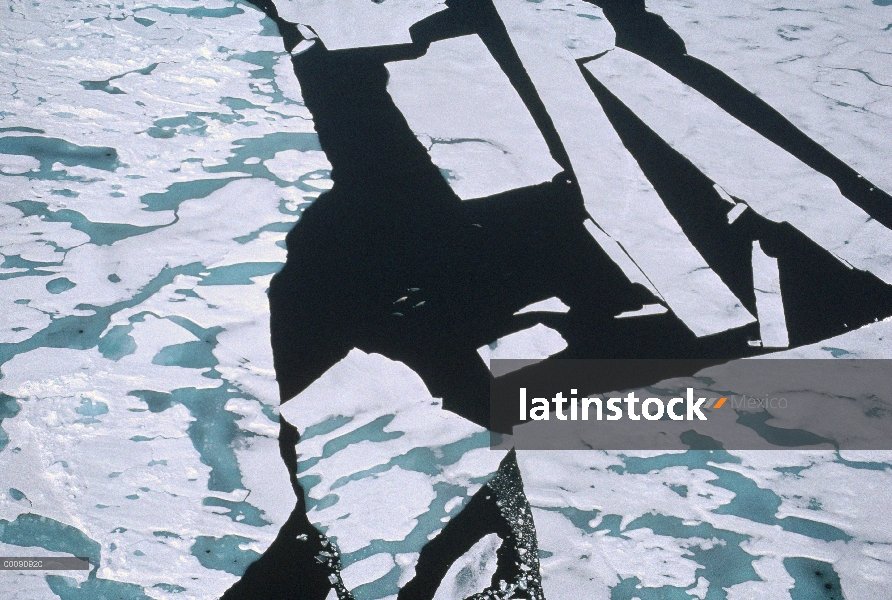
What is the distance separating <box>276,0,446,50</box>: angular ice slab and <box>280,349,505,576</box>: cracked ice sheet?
88 cm

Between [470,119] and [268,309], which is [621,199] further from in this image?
[268,309]

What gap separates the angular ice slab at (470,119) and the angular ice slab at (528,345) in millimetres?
312

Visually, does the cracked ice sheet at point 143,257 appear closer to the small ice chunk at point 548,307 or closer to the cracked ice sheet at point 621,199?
the small ice chunk at point 548,307

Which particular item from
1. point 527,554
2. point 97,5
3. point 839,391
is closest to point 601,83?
point 839,391

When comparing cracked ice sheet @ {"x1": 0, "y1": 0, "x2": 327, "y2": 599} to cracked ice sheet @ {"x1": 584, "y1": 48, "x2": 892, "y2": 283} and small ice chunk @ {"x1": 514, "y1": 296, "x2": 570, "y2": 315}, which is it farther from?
cracked ice sheet @ {"x1": 584, "y1": 48, "x2": 892, "y2": 283}

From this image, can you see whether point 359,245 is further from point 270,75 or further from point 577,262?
point 270,75

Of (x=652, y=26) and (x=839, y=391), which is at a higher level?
(x=652, y=26)

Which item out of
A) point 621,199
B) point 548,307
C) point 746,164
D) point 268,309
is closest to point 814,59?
point 746,164

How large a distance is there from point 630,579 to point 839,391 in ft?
1.45

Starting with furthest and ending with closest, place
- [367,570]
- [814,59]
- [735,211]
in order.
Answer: [814,59]
[735,211]
[367,570]

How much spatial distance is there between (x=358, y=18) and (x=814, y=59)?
1058mm

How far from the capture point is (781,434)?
91 cm

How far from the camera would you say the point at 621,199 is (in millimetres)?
1203

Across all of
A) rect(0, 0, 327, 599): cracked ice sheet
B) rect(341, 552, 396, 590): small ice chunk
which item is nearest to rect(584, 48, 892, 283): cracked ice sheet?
rect(0, 0, 327, 599): cracked ice sheet
